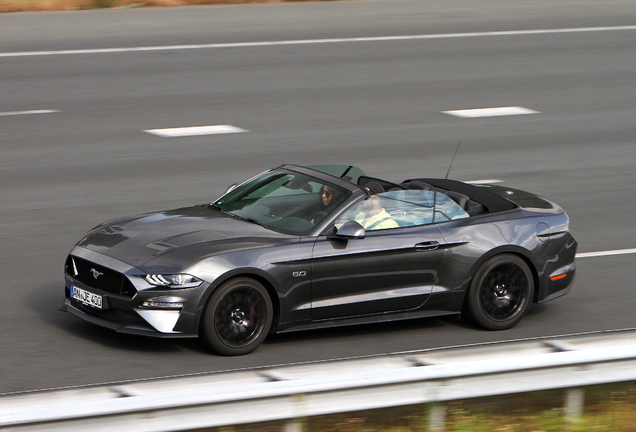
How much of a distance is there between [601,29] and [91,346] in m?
20.6

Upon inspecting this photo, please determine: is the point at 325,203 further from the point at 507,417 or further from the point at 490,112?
the point at 490,112

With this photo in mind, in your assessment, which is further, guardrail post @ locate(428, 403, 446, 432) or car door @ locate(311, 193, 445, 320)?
car door @ locate(311, 193, 445, 320)

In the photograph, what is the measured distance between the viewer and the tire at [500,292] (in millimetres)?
8430

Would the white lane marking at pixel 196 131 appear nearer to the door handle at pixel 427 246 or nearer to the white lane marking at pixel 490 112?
the white lane marking at pixel 490 112

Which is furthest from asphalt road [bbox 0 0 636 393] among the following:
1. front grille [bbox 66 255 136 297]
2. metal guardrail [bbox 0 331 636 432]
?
metal guardrail [bbox 0 331 636 432]

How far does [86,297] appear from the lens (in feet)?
25.1

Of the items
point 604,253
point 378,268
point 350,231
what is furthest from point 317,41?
point 350,231

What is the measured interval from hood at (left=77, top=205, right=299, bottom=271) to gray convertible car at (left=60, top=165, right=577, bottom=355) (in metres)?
0.01

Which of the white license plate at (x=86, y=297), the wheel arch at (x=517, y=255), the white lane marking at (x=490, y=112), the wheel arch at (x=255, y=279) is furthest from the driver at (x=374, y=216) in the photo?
the white lane marking at (x=490, y=112)

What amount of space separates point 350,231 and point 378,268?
0.44 meters

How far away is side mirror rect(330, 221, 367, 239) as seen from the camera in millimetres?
7812

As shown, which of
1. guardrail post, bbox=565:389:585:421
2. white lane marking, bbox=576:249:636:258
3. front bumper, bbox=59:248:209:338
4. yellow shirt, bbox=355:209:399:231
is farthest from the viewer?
white lane marking, bbox=576:249:636:258

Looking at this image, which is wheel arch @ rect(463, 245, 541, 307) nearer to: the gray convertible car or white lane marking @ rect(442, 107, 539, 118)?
the gray convertible car

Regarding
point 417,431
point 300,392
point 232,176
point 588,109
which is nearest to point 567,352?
point 417,431
